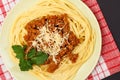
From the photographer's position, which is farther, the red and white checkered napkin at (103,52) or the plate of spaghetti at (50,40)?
the red and white checkered napkin at (103,52)

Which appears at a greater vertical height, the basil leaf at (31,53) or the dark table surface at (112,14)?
the dark table surface at (112,14)

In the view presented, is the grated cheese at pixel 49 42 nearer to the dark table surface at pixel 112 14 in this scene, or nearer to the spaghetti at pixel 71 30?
the spaghetti at pixel 71 30

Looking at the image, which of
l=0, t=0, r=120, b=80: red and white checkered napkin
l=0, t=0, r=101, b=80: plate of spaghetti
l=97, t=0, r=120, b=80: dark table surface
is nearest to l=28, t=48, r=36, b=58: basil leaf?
l=0, t=0, r=101, b=80: plate of spaghetti

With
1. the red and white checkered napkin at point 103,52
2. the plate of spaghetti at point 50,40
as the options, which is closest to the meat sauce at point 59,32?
the plate of spaghetti at point 50,40

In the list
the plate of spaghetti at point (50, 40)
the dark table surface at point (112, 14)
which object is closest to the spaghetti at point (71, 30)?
the plate of spaghetti at point (50, 40)

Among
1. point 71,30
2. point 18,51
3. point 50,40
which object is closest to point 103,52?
point 71,30

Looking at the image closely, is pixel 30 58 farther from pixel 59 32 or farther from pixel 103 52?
pixel 103 52

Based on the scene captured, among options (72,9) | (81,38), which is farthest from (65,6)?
(81,38)
